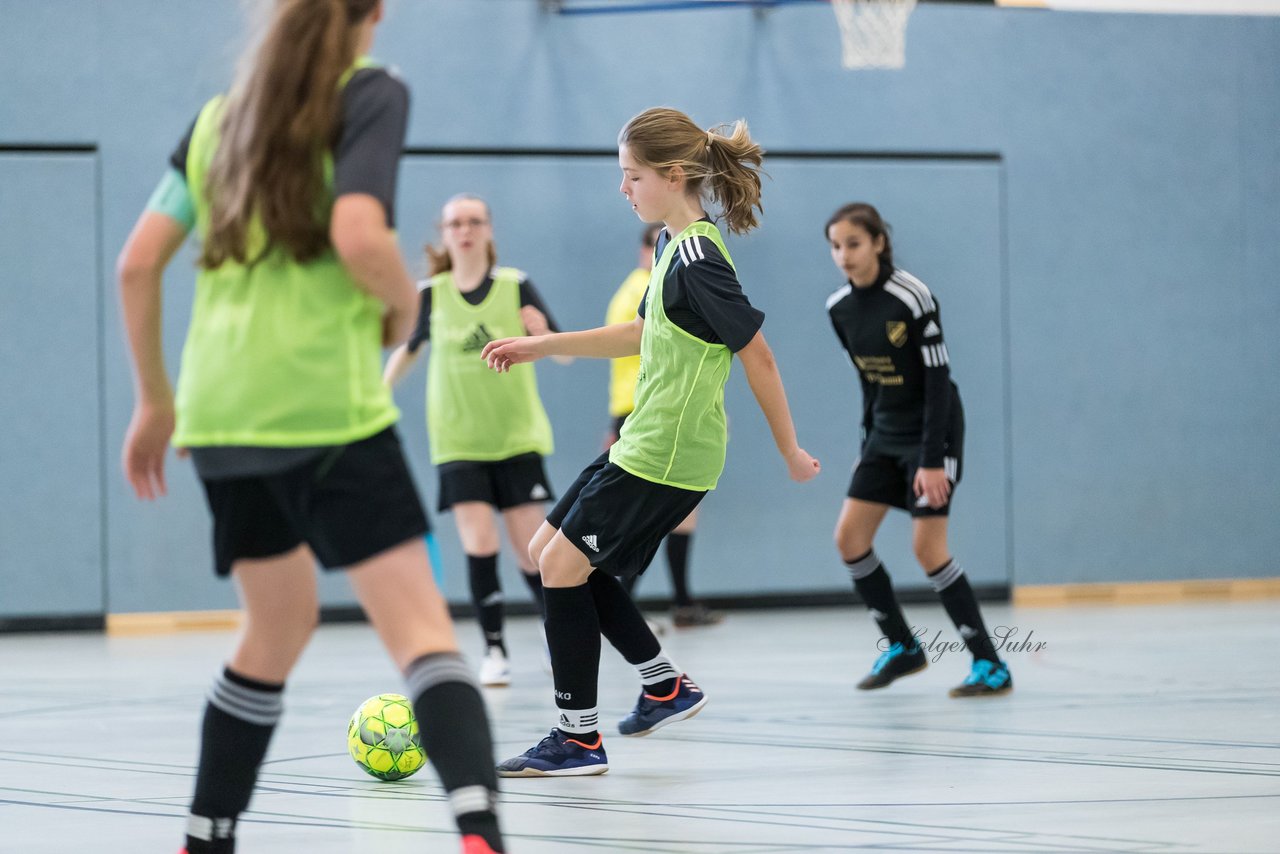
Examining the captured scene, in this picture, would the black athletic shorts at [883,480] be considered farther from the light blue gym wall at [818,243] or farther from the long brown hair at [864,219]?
the light blue gym wall at [818,243]

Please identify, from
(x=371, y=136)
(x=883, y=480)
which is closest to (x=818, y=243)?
(x=883, y=480)

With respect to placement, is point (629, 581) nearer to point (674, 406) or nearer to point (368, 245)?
Answer: point (674, 406)

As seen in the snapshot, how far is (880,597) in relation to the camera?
5.40 metres

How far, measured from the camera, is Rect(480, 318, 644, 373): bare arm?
137 inches

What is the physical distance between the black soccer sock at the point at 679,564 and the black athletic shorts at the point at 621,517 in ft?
14.8

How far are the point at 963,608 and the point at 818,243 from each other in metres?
4.48

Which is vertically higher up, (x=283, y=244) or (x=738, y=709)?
(x=283, y=244)

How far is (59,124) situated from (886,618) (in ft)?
19.0

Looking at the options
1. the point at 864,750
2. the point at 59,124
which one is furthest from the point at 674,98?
the point at 864,750

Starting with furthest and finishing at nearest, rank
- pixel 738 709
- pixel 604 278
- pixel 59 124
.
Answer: pixel 604 278 → pixel 59 124 → pixel 738 709

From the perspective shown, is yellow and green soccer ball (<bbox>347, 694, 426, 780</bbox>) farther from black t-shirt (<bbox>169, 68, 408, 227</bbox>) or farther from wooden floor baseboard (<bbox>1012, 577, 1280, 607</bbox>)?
wooden floor baseboard (<bbox>1012, 577, 1280, 607</bbox>)

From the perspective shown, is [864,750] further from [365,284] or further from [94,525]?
[94,525]

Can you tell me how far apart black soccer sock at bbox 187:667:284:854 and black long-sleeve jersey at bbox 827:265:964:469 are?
10.0 feet

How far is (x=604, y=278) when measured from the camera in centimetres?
921
